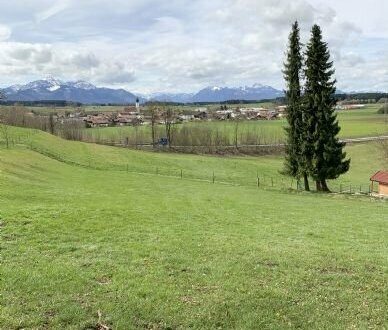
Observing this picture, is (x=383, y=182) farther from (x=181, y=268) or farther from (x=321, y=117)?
(x=181, y=268)

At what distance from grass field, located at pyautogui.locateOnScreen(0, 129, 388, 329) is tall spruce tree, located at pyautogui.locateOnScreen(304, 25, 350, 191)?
23.3m

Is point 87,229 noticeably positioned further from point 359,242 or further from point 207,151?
point 207,151

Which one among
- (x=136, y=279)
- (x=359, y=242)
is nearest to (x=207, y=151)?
(x=359, y=242)

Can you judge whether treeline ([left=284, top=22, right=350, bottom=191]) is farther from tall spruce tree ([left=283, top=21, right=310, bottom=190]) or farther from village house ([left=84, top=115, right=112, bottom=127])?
village house ([left=84, top=115, right=112, bottom=127])

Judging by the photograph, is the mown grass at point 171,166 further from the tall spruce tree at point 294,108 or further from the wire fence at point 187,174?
the tall spruce tree at point 294,108

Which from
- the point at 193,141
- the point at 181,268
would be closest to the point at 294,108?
the point at 181,268

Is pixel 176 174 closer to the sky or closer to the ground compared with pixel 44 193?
closer to the ground

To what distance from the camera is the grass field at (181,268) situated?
10.7 m

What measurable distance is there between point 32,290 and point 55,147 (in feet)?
214

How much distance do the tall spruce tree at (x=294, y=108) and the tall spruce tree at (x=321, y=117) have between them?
101cm

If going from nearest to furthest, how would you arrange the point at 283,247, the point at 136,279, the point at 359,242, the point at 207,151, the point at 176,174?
the point at 136,279 → the point at 283,247 → the point at 359,242 → the point at 176,174 → the point at 207,151

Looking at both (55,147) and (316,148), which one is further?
(55,147)

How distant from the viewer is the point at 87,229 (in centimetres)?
1852

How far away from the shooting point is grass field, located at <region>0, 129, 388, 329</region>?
10703 mm
